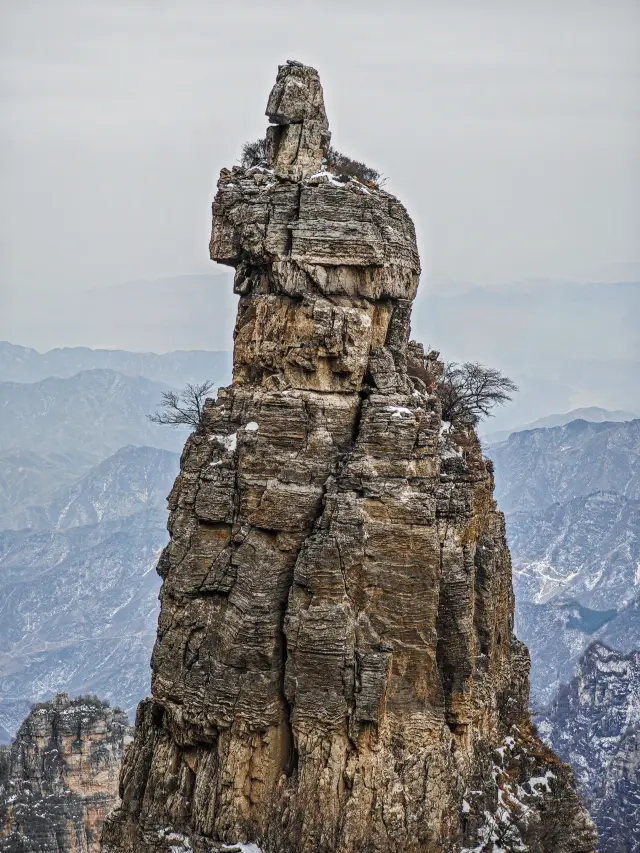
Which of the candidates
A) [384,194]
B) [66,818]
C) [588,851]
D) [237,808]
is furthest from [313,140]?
[66,818]

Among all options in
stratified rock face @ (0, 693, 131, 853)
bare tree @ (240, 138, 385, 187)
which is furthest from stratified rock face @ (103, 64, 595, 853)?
stratified rock face @ (0, 693, 131, 853)

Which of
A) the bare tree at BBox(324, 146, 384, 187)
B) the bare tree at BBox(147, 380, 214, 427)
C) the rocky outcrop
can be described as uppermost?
the bare tree at BBox(324, 146, 384, 187)

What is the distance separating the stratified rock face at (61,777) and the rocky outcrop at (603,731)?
33.0 metres

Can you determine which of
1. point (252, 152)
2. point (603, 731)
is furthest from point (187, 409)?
point (603, 731)

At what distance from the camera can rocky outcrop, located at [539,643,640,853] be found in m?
86.0

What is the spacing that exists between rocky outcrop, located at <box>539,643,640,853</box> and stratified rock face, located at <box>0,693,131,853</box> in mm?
32987

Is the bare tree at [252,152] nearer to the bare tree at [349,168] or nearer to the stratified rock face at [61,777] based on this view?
the bare tree at [349,168]

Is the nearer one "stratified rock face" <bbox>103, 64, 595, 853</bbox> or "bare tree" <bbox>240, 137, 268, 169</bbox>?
"stratified rock face" <bbox>103, 64, 595, 853</bbox>

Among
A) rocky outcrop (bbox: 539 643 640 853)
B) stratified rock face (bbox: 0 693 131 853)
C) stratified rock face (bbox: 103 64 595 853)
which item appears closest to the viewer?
stratified rock face (bbox: 103 64 595 853)

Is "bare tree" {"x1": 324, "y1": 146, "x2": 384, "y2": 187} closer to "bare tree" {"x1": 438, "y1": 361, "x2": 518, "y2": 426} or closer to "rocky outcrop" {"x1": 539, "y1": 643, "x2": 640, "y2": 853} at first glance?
"bare tree" {"x1": 438, "y1": 361, "x2": 518, "y2": 426}

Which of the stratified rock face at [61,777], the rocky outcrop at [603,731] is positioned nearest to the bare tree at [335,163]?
the stratified rock face at [61,777]

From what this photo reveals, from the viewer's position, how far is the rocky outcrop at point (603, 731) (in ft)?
282

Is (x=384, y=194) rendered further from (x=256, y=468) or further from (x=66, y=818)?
(x=66, y=818)

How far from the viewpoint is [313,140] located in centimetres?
3581
